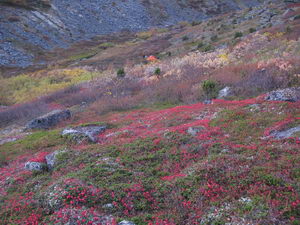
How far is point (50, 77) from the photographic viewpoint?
1606 inches

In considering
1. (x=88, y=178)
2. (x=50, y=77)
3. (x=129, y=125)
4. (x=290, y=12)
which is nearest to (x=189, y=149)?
(x=88, y=178)

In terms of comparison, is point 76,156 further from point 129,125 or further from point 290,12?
point 290,12

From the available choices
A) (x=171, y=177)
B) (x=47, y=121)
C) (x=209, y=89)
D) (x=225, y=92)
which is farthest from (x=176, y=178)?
(x=47, y=121)

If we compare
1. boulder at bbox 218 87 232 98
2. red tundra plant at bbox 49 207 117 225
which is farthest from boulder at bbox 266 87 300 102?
red tundra plant at bbox 49 207 117 225

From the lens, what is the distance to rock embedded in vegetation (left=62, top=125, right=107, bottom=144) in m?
14.0

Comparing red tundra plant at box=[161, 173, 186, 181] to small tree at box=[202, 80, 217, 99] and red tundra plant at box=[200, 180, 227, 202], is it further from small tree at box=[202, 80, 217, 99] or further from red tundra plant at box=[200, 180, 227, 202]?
small tree at box=[202, 80, 217, 99]

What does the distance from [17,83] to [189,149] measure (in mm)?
36014

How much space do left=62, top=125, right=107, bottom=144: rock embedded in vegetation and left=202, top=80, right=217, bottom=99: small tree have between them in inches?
313

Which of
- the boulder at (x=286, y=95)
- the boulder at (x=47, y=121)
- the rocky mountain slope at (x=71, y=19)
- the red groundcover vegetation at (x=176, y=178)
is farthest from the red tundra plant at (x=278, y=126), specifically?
Answer: the rocky mountain slope at (x=71, y=19)

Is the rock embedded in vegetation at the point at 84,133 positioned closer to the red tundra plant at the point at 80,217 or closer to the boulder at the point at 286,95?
the red tundra plant at the point at 80,217

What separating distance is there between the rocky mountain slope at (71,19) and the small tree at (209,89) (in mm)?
43854

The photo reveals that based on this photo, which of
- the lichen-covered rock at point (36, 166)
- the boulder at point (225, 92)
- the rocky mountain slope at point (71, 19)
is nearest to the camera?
the lichen-covered rock at point (36, 166)

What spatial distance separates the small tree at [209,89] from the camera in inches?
758

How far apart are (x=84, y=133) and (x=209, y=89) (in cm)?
974
